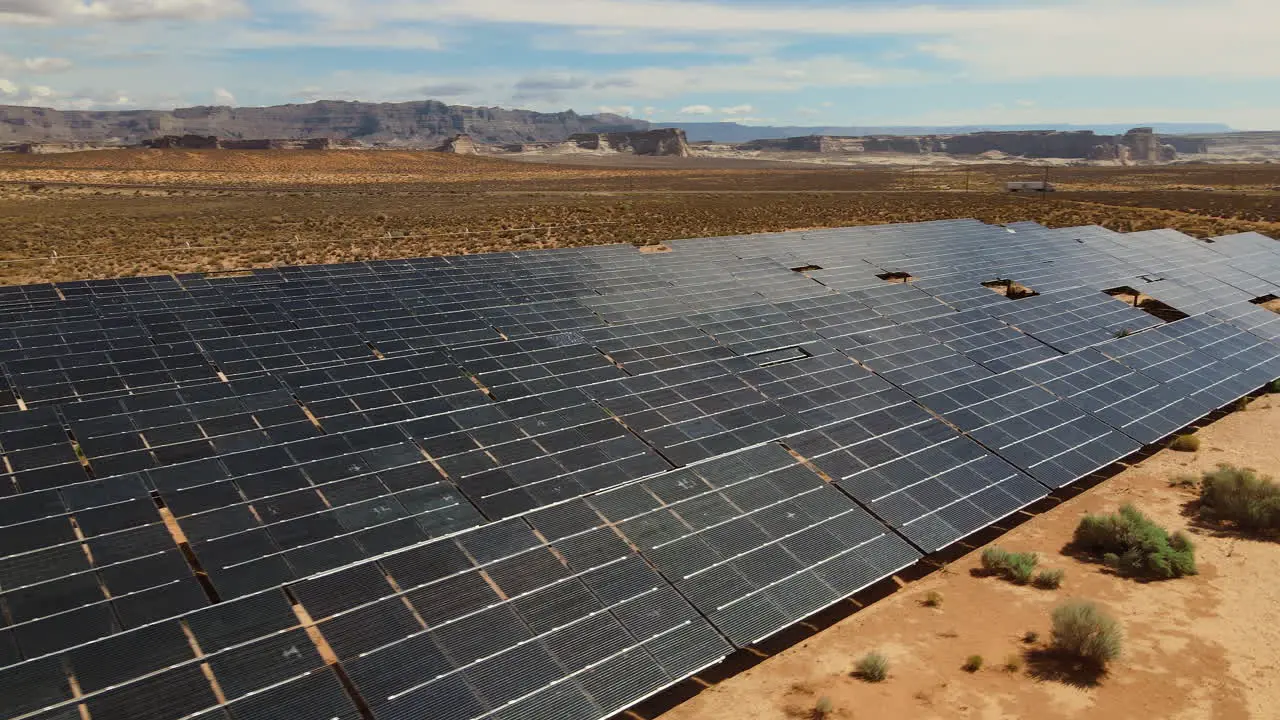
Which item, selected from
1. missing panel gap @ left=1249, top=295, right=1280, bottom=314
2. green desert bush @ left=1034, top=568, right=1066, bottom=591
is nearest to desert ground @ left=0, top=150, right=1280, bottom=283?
missing panel gap @ left=1249, top=295, right=1280, bottom=314

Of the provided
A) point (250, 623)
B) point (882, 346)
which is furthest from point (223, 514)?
point (882, 346)

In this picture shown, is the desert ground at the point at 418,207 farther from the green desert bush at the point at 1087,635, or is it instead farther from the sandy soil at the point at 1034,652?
the green desert bush at the point at 1087,635

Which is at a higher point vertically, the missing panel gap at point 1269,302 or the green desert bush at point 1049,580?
the missing panel gap at point 1269,302

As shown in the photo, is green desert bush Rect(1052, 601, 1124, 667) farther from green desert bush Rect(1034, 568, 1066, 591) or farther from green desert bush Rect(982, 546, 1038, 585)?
green desert bush Rect(982, 546, 1038, 585)

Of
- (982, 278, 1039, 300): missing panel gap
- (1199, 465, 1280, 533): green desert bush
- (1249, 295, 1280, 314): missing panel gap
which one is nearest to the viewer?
(1199, 465, 1280, 533): green desert bush

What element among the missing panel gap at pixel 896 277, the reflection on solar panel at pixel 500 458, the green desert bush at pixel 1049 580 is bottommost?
the green desert bush at pixel 1049 580

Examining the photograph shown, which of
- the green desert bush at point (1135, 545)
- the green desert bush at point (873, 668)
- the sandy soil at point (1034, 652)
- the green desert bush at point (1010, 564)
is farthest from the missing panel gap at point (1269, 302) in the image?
the green desert bush at point (873, 668)

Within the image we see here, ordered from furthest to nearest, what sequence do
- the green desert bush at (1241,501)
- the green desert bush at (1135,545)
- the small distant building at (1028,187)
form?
1. the small distant building at (1028,187)
2. the green desert bush at (1241,501)
3. the green desert bush at (1135,545)
